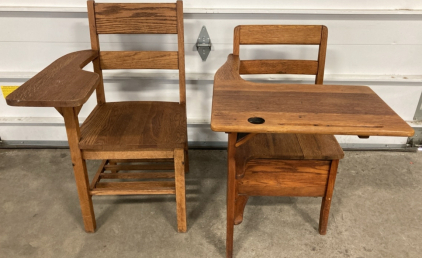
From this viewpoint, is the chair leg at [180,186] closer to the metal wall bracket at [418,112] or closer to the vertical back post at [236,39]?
the vertical back post at [236,39]

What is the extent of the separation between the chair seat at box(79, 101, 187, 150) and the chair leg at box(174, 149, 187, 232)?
55 mm

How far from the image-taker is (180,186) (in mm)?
1460

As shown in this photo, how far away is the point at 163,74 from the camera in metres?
2.02

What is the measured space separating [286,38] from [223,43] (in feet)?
1.53

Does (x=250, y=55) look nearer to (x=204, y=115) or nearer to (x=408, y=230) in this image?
(x=204, y=115)

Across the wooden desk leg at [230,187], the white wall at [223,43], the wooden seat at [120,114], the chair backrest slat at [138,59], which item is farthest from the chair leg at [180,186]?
the white wall at [223,43]

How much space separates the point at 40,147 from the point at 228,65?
5.13 feet

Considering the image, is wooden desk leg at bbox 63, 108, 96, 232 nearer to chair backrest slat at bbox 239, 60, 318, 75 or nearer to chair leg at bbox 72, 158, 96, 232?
chair leg at bbox 72, 158, 96, 232

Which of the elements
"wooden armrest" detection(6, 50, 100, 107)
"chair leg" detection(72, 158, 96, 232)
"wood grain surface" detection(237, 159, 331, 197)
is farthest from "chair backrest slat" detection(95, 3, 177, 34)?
"wood grain surface" detection(237, 159, 331, 197)

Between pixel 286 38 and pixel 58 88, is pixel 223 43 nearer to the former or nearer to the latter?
pixel 286 38

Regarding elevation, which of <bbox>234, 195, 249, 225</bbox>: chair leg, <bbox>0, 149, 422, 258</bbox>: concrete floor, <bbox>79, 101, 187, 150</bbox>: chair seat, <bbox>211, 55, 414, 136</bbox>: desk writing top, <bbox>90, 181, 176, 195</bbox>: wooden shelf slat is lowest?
<bbox>0, 149, 422, 258</bbox>: concrete floor

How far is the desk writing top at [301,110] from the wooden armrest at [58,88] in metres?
0.46

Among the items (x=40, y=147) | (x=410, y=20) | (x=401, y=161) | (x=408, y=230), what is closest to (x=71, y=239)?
(x=40, y=147)

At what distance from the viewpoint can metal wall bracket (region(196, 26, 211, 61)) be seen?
74.1 inches
